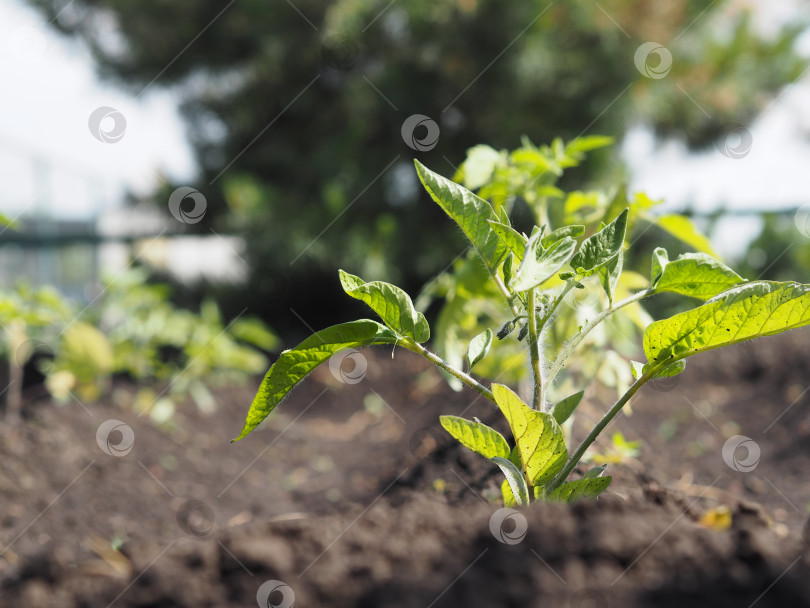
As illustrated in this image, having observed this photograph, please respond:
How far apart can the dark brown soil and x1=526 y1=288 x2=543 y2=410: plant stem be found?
7.3 inches

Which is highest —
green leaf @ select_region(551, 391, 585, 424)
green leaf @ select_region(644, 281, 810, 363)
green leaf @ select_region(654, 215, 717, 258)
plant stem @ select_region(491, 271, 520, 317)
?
green leaf @ select_region(654, 215, 717, 258)

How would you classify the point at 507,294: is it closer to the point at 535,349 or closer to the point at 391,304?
the point at 535,349

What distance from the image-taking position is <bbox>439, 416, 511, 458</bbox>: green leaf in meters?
0.93

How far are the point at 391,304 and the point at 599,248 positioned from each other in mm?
312

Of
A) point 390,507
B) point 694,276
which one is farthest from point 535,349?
point 390,507

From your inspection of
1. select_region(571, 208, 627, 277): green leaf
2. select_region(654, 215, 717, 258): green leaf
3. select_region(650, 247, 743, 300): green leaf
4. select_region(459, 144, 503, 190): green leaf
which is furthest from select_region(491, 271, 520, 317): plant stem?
select_region(654, 215, 717, 258): green leaf

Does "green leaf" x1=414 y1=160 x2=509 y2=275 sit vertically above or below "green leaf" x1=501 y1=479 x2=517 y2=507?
above

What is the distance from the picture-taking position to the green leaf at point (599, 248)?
A: 87 cm

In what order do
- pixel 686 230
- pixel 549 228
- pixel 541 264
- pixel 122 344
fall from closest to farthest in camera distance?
1. pixel 541 264
2. pixel 686 230
3. pixel 549 228
4. pixel 122 344

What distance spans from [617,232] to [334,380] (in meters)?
3.86

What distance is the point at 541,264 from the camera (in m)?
0.79

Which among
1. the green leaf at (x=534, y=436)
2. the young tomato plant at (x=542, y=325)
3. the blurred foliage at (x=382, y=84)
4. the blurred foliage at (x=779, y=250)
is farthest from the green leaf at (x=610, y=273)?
the blurred foliage at (x=779, y=250)

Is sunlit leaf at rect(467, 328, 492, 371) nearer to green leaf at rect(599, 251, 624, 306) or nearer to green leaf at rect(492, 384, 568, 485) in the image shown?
green leaf at rect(492, 384, 568, 485)

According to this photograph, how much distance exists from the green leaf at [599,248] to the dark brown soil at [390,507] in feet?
1.10
